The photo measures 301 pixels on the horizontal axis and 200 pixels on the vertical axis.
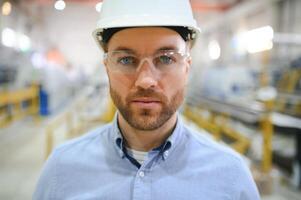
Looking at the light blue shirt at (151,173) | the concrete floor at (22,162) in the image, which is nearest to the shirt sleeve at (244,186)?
the light blue shirt at (151,173)

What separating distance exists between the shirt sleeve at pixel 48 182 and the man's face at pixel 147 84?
14.2 inches

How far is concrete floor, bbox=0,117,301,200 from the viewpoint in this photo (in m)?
4.30

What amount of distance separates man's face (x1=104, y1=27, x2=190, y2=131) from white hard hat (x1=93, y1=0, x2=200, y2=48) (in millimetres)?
30

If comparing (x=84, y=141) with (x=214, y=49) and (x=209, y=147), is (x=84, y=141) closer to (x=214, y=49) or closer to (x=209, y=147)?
(x=209, y=147)

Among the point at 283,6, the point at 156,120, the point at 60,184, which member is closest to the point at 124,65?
the point at 156,120

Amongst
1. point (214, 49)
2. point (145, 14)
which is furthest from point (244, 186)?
point (214, 49)

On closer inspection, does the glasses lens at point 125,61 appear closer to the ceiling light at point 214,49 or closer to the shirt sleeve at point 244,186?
the shirt sleeve at point 244,186

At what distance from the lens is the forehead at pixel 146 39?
1128 mm

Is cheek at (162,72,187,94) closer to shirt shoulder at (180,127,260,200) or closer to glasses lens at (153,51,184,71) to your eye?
glasses lens at (153,51,184,71)

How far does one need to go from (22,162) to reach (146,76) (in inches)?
202

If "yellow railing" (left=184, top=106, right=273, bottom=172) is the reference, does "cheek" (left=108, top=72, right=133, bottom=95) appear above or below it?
above

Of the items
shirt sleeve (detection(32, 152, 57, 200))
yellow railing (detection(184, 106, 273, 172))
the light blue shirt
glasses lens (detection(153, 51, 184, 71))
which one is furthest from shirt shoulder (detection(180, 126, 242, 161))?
yellow railing (detection(184, 106, 273, 172))

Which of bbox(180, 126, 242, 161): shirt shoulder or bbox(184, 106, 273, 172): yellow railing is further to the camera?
bbox(184, 106, 273, 172): yellow railing

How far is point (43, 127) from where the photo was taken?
28.8 ft
